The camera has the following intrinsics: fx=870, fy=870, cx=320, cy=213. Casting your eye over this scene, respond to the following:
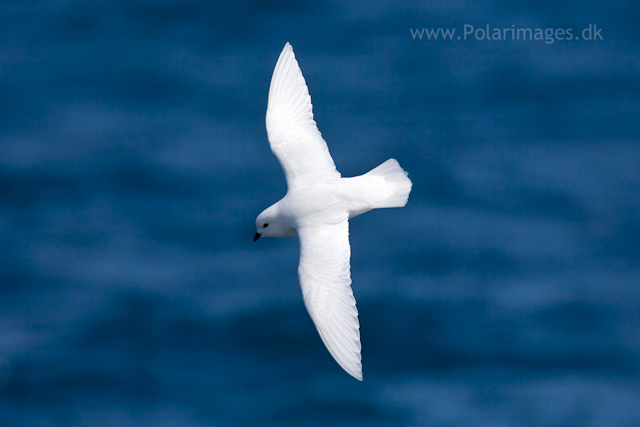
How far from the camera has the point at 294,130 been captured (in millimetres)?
9344

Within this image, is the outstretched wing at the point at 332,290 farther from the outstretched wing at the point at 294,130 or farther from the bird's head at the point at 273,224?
the outstretched wing at the point at 294,130

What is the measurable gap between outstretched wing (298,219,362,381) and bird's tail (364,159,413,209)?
1.65 ft

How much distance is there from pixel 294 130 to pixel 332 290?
217cm

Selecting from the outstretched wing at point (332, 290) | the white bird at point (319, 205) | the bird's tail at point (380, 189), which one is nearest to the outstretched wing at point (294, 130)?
the white bird at point (319, 205)

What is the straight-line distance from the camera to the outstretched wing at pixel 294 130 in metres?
8.98

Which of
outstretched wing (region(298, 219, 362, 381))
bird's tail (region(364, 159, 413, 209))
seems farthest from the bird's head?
bird's tail (region(364, 159, 413, 209))

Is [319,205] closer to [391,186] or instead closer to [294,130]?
[391,186]

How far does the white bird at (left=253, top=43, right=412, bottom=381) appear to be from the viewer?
304 inches

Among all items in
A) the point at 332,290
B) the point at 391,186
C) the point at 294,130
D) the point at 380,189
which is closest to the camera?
the point at 332,290

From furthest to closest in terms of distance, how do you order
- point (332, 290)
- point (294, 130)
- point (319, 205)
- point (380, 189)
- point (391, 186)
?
point (294, 130)
point (391, 186)
point (380, 189)
point (319, 205)
point (332, 290)

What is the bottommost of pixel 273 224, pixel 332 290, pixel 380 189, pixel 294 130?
pixel 332 290

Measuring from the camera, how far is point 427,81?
475 inches

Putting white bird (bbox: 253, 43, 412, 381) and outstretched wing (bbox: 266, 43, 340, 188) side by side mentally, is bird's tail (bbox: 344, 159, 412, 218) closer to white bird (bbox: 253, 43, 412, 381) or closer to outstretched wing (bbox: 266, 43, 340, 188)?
white bird (bbox: 253, 43, 412, 381)

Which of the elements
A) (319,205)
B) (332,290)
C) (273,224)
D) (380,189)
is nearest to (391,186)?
(380,189)
